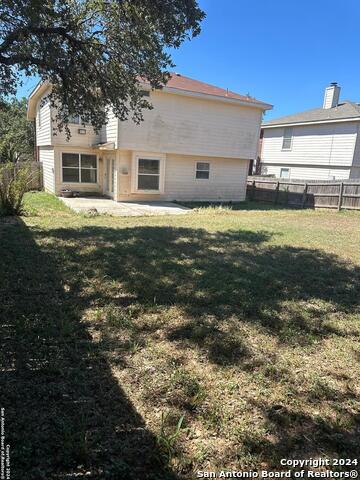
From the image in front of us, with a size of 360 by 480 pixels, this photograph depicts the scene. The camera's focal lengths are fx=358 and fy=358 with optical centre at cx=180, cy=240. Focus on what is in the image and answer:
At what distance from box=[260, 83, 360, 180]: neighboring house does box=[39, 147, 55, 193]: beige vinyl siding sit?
54.6 ft

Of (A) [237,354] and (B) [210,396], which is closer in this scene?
(B) [210,396]

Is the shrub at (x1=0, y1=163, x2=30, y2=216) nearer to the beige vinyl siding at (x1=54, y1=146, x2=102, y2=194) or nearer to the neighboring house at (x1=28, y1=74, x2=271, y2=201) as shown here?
the neighboring house at (x1=28, y1=74, x2=271, y2=201)

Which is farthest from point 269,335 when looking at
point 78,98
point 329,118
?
point 329,118

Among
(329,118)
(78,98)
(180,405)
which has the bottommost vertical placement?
(180,405)

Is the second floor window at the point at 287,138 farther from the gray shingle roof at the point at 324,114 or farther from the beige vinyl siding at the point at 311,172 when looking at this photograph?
the beige vinyl siding at the point at 311,172

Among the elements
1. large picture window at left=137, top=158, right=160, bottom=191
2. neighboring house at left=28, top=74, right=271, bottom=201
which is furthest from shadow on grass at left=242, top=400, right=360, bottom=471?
large picture window at left=137, top=158, right=160, bottom=191

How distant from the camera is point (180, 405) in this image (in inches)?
108

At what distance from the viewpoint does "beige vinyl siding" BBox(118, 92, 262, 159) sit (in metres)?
15.4

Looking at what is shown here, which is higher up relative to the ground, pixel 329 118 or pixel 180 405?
pixel 329 118

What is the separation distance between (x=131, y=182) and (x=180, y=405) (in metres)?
14.1

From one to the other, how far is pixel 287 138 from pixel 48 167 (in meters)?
17.1

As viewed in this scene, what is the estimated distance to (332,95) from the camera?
25.0 meters

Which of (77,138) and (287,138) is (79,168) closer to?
(77,138)

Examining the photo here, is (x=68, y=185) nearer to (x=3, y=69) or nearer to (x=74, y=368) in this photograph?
(x=3, y=69)
